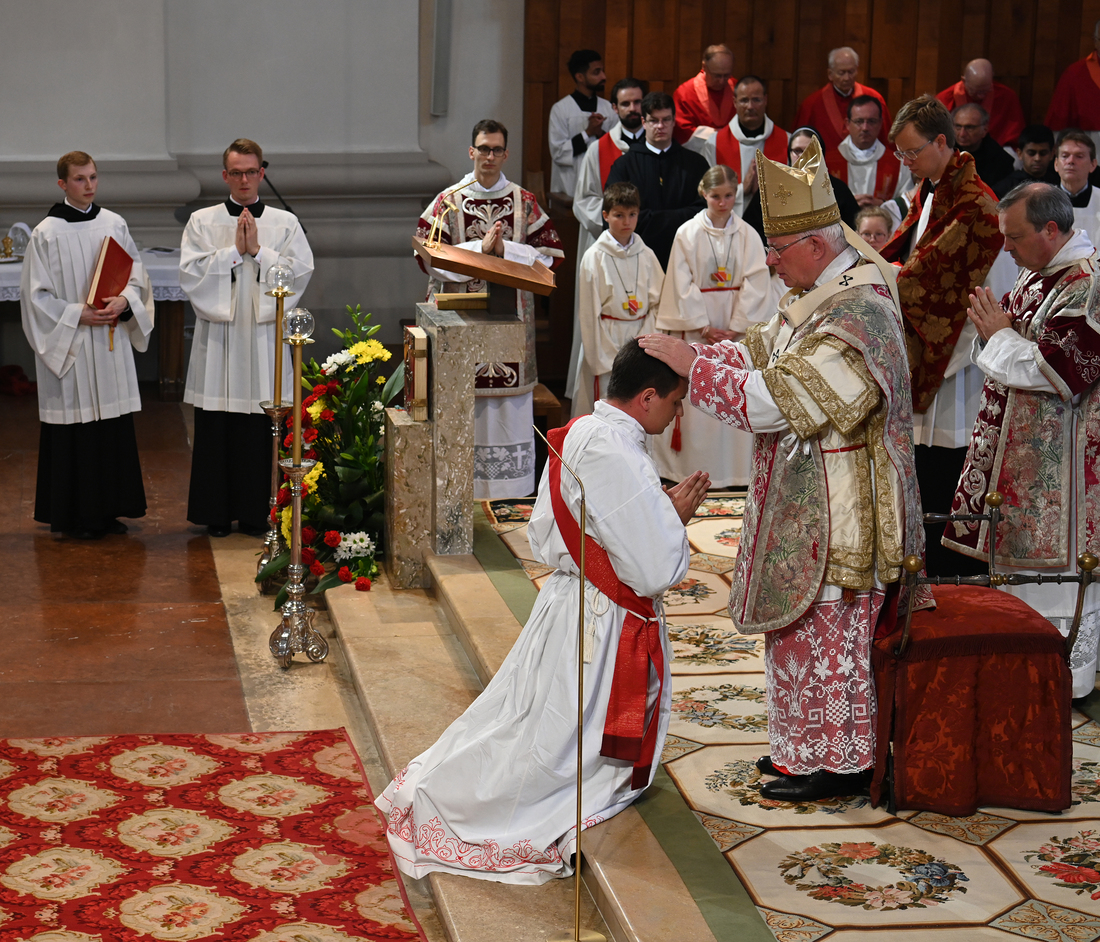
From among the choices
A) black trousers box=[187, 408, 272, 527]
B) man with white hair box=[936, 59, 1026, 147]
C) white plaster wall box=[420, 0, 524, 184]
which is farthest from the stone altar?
man with white hair box=[936, 59, 1026, 147]

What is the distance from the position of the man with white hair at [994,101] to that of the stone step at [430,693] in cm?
615

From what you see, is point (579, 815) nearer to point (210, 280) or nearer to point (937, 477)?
point (937, 477)

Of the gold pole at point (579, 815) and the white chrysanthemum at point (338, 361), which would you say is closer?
the gold pole at point (579, 815)

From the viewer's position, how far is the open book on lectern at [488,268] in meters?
5.96

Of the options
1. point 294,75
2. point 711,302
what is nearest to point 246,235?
point 711,302

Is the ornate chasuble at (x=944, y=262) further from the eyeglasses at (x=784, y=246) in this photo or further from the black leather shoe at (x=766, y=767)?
the black leather shoe at (x=766, y=767)

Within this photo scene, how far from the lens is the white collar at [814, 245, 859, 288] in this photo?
3.76 meters

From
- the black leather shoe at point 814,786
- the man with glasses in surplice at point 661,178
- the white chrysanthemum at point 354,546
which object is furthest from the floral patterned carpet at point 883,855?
the man with glasses in surplice at point 661,178

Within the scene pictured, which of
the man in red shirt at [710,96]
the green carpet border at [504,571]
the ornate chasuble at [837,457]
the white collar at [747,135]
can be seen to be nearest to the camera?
the ornate chasuble at [837,457]

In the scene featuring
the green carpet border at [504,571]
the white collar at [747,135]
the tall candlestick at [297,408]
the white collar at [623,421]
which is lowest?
the green carpet border at [504,571]

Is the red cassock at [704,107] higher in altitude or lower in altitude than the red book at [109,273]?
higher

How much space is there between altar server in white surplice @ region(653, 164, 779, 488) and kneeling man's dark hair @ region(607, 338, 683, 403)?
3489 millimetres

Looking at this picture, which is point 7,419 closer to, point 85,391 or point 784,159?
point 85,391

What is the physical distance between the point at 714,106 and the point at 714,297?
293 cm
